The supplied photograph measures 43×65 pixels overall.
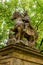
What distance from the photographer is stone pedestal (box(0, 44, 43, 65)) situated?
7199 millimetres

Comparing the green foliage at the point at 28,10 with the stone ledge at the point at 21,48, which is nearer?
the stone ledge at the point at 21,48

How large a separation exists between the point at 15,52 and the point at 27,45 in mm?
593

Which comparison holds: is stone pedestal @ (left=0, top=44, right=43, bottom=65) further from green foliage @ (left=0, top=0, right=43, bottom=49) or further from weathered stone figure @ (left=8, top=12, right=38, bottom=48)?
green foliage @ (left=0, top=0, right=43, bottom=49)

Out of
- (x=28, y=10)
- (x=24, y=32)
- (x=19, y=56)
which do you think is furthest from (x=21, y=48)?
(x=28, y=10)

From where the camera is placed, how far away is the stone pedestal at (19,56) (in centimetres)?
720

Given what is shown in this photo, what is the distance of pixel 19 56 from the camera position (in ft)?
24.0

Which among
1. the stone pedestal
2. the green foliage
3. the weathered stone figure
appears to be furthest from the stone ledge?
the green foliage

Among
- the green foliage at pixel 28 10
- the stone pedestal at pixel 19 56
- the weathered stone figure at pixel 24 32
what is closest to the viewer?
the stone pedestal at pixel 19 56

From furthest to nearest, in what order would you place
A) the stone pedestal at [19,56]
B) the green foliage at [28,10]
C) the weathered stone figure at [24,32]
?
1. the green foliage at [28,10]
2. the weathered stone figure at [24,32]
3. the stone pedestal at [19,56]

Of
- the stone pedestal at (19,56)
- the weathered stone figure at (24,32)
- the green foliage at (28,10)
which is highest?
the green foliage at (28,10)

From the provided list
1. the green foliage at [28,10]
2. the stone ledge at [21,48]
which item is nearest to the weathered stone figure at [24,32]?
the stone ledge at [21,48]

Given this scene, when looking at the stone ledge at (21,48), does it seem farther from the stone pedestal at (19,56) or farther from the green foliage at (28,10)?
the green foliage at (28,10)

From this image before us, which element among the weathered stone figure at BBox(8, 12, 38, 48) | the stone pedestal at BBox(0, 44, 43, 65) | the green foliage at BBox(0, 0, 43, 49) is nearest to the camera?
the stone pedestal at BBox(0, 44, 43, 65)

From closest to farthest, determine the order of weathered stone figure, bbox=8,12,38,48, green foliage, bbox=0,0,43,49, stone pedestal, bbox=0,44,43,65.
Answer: stone pedestal, bbox=0,44,43,65 < weathered stone figure, bbox=8,12,38,48 < green foliage, bbox=0,0,43,49
